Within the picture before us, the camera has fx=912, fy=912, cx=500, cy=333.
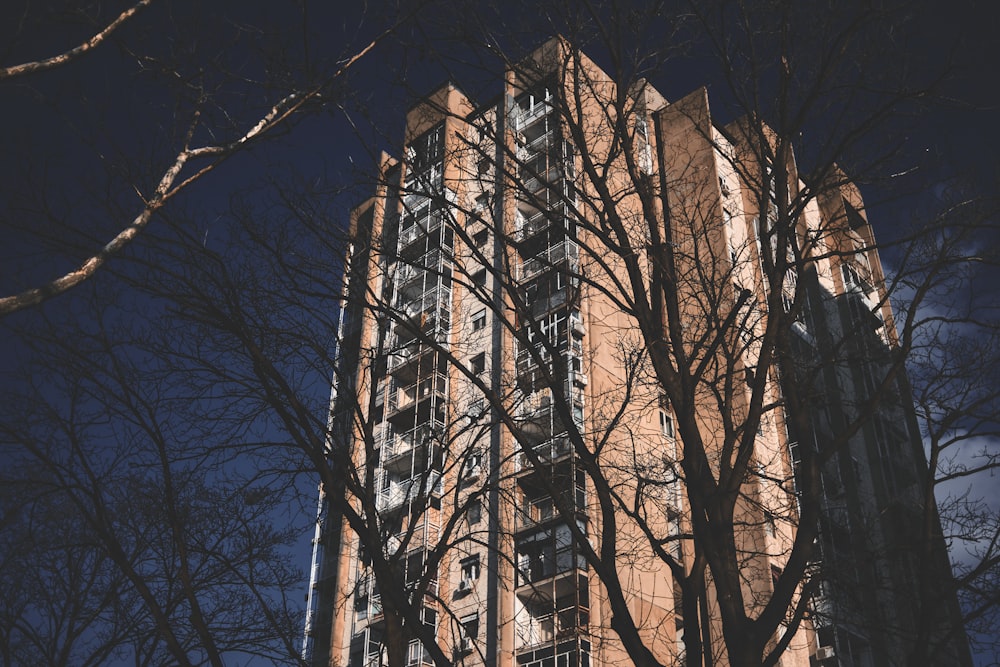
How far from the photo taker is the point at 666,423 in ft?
95.2

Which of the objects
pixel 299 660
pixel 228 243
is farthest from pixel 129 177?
pixel 299 660

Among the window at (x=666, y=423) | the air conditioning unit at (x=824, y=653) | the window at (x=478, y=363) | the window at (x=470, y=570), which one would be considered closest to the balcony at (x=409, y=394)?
the window at (x=478, y=363)

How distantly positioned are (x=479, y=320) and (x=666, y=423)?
7610 millimetres

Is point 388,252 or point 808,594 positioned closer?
point 808,594

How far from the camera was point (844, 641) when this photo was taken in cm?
2495

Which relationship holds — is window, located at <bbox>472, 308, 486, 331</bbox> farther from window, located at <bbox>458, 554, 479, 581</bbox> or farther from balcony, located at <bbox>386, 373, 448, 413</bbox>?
window, located at <bbox>458, 554, 479, 581</bbox>

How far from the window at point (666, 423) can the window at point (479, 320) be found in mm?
7207

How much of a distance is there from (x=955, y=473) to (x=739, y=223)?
96.3ft

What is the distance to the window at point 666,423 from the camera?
27.3m

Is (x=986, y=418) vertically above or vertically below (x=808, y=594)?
above

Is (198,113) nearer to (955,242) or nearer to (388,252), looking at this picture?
(388,252)

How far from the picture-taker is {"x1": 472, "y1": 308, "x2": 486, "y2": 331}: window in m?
32.2

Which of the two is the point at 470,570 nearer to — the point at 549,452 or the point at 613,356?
the point at 549,452

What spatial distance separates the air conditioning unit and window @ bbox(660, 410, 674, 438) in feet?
23.4
